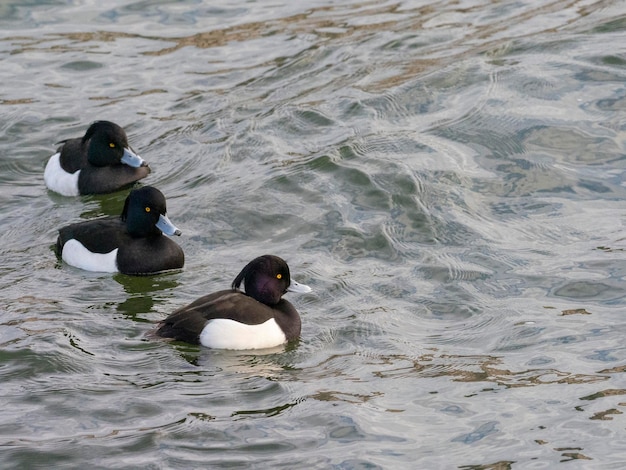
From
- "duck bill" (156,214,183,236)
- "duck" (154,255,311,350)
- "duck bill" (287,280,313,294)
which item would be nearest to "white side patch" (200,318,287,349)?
"duck" (154,255,311,350)

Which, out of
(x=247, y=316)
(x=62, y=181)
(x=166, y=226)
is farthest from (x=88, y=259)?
(x=247, y=316)

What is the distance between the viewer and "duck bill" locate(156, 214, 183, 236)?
1066cm

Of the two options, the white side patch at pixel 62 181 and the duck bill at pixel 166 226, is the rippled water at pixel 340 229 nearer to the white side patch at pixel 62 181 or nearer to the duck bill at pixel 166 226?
the white side patch at pixel 62 181

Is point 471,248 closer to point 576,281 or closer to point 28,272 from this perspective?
point 576,281

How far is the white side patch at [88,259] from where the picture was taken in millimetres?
10492

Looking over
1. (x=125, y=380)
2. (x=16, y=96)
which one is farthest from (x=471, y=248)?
(x=16, y=96)

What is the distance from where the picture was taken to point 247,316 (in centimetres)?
883

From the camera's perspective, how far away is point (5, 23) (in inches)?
660

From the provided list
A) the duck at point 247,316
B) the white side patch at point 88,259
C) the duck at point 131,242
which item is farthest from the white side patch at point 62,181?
the duck at point 247,316

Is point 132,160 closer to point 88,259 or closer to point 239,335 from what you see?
point 88,259

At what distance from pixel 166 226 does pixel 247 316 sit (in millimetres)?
2157

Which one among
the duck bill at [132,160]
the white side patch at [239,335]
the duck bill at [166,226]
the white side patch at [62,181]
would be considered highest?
the duck bill at [132,160]

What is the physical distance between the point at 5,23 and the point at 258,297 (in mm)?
9186

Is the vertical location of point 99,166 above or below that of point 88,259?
above
